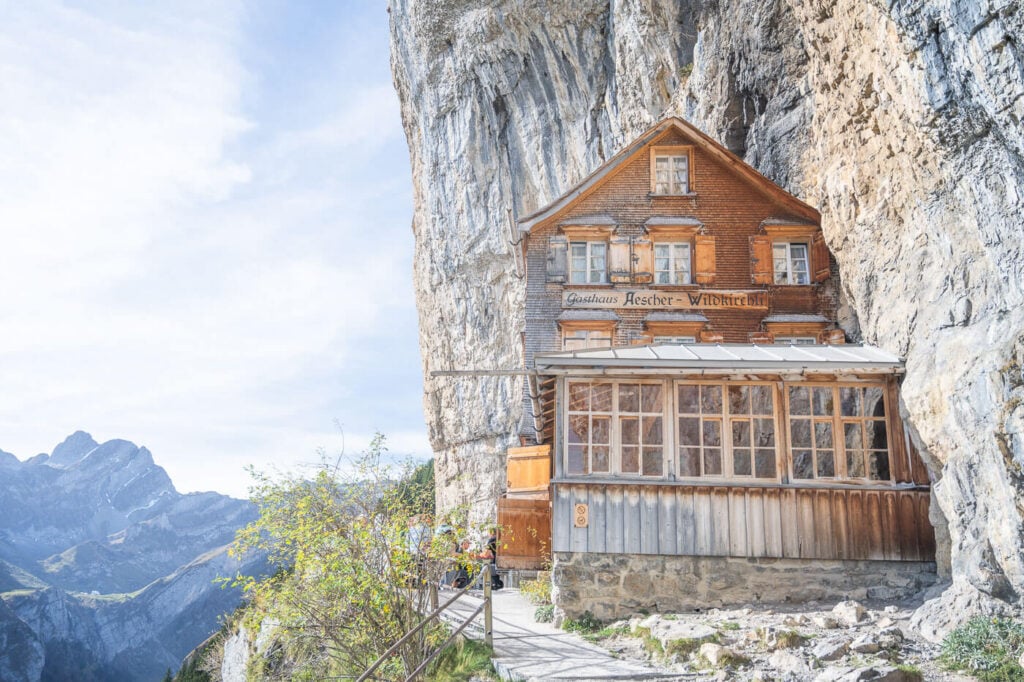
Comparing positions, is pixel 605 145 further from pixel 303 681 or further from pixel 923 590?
pixel 303 681

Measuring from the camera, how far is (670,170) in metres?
22.7

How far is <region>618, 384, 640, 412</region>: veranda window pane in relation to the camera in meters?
13.9

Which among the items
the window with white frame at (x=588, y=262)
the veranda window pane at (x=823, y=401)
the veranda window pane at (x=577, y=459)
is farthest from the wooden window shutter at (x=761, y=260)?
the veranda window pane at (x=577, y=459)

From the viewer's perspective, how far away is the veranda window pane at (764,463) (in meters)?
13.8

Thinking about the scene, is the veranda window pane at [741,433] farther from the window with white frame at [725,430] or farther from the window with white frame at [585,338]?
the window with white frame at [585,338]

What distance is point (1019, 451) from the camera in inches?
385

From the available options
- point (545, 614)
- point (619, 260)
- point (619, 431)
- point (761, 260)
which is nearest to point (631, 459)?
point (619, 431)

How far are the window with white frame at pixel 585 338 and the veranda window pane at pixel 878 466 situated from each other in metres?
8.59

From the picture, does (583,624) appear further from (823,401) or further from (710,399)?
(823,401)

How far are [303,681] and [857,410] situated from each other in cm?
1043

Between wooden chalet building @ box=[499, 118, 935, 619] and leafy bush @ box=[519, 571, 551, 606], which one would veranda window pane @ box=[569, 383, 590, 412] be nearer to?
wooden chalet building @ box=[499, 118, 935, 619]

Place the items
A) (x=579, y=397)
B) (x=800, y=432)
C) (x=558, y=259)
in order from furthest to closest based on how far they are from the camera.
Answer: (x=558, y=259)
(x=579, y=397)
(x=800, y=432)

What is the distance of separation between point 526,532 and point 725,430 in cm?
724

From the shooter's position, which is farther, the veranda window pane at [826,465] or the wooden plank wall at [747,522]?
the veranda window pane at [826,465]
